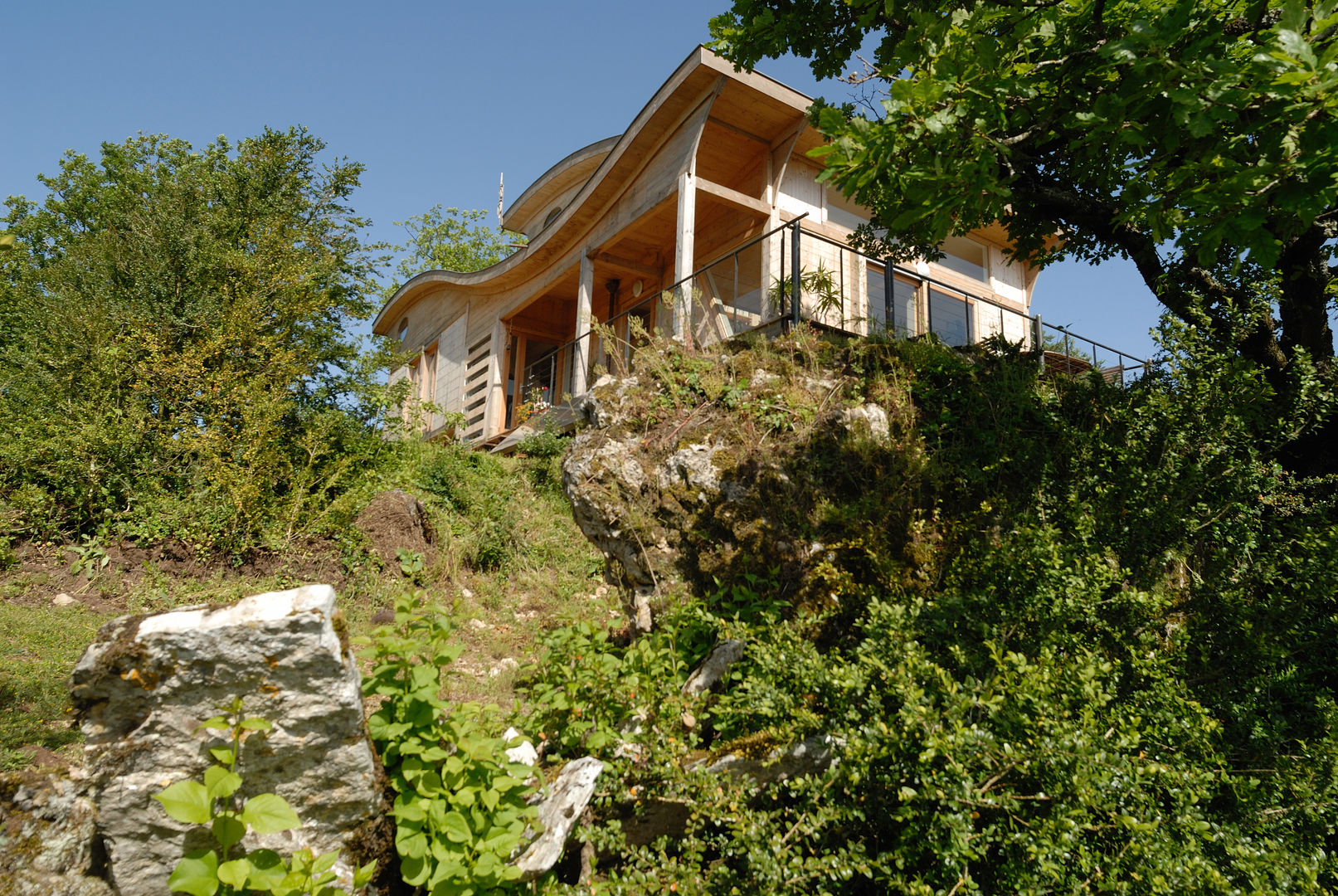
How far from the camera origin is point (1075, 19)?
4.70 meters

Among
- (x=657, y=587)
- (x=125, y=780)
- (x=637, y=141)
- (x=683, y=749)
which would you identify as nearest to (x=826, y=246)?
(x=637, y=141)

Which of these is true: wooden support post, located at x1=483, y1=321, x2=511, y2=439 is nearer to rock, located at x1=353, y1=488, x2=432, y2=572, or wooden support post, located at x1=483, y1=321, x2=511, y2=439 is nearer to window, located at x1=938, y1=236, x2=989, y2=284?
rock, located at x1=353, y1=488, x2=432, y2=572

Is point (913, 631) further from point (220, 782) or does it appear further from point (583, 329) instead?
point (583, 329)

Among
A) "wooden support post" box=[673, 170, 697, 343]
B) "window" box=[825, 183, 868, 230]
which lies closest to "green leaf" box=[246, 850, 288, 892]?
"wooden support post" box=[673, 170, 697, 343]

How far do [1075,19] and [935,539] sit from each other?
134 inches

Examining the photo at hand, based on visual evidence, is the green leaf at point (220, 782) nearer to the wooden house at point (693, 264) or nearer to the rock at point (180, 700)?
the rock at point (180, 700)

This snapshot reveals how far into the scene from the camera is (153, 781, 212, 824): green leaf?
2543 millimetres

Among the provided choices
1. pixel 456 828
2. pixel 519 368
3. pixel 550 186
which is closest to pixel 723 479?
pixel 456 828

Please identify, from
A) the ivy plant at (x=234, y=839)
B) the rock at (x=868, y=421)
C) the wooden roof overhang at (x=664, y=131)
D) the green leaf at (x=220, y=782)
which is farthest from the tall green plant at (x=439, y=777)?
the wooden roof overhang at (x=664, y=131)

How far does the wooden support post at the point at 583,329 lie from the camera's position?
37.5 feet

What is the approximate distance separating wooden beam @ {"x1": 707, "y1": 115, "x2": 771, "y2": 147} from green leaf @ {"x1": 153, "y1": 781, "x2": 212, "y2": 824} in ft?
33.2

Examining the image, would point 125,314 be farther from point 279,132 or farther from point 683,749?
point 683,749

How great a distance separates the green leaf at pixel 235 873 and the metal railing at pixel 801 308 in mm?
5451

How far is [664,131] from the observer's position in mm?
11039
